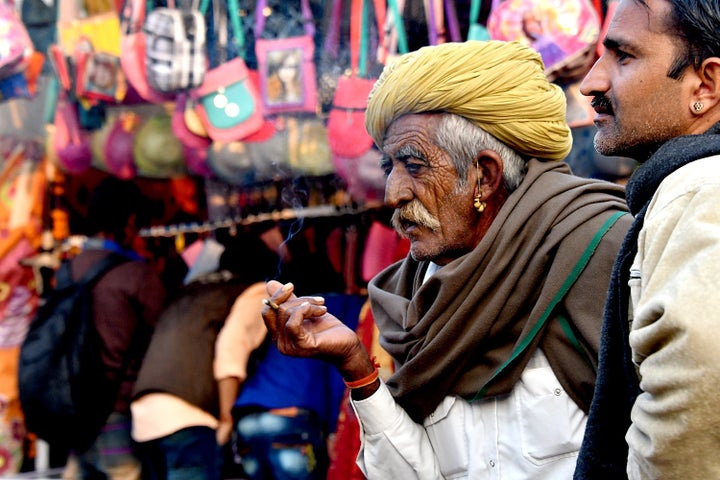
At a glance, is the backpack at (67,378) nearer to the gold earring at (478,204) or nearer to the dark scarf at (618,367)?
the gold earring at (478,204)

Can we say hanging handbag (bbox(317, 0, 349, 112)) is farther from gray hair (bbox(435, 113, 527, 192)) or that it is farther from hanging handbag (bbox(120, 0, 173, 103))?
gray hair (bbox(435, 113, 527, 192))

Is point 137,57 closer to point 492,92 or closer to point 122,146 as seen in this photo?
point 122,146

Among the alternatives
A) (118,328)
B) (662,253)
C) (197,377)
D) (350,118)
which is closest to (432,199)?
(662,253)

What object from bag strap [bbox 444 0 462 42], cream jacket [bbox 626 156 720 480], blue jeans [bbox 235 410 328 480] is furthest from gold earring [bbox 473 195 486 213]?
blue jeans [bbox 235 410 328 480]

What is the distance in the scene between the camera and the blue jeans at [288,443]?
3.89 metres

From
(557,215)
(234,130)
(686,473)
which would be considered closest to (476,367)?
(557,215)

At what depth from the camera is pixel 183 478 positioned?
4.06 meters

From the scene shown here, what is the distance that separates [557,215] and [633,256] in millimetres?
656

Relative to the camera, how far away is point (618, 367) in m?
1.32

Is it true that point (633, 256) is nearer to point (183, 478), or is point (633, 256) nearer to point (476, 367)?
point (476, 367)

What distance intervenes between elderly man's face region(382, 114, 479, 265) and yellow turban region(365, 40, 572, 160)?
76 mm

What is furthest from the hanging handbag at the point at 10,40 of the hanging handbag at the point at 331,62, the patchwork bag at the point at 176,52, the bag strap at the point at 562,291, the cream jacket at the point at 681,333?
the cream jacket at the point at 681,333

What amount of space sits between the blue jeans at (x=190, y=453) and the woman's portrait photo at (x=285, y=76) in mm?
1690

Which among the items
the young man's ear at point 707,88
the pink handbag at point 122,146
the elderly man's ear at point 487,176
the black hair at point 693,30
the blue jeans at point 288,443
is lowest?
the blue jeans at point 288,443
